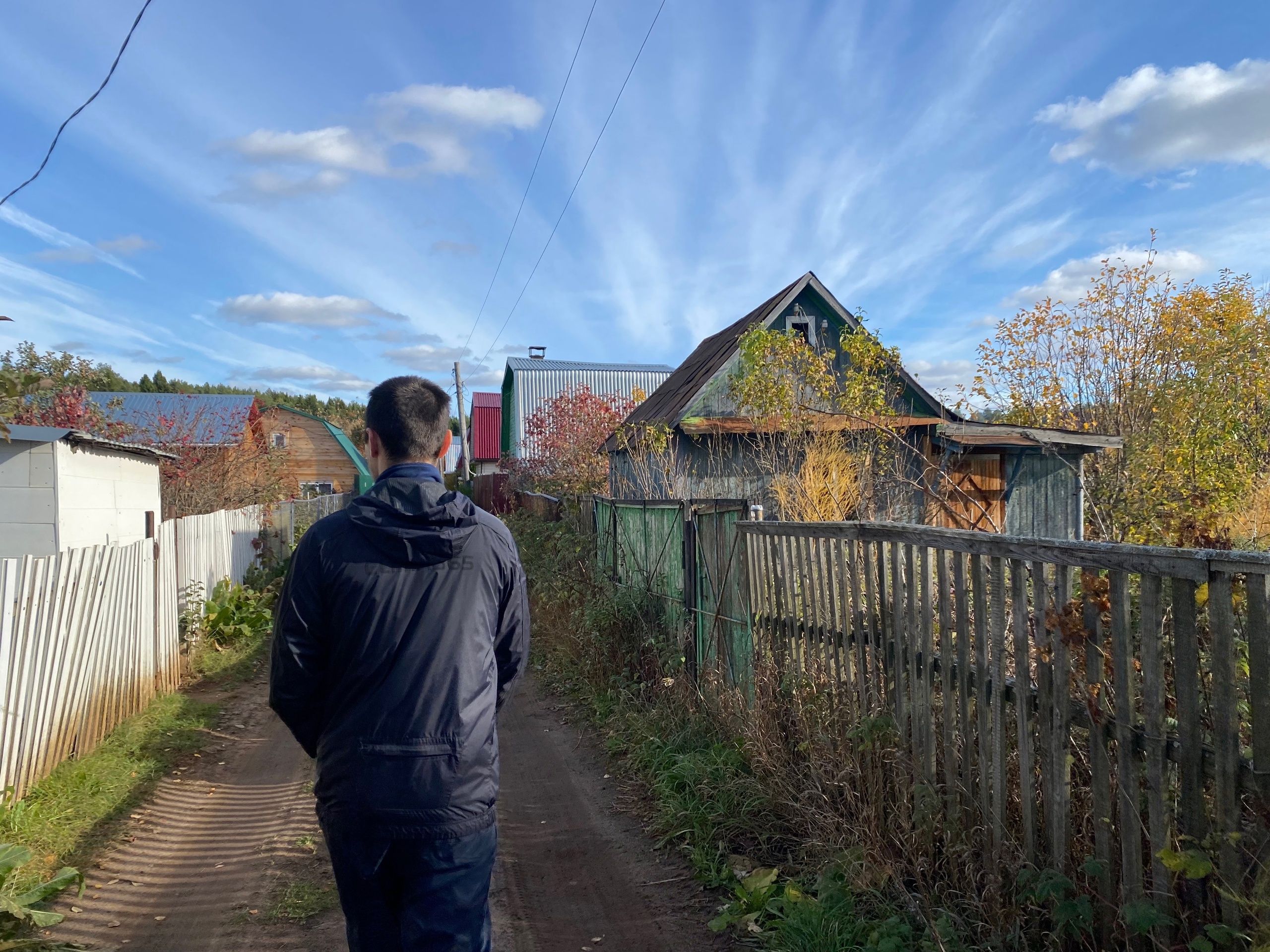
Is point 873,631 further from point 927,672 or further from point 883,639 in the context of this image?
point 927,672

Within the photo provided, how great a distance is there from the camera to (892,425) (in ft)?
39.0

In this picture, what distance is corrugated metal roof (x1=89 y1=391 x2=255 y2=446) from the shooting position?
16.8 metres

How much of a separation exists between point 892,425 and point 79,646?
9.87 meters

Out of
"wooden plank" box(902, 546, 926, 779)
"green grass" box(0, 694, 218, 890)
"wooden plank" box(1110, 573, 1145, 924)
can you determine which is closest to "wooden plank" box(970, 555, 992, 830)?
Answer: "wooden plank" box(902, 546, 926, 779)

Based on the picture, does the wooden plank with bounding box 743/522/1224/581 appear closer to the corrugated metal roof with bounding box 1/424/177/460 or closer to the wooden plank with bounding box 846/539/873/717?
the wooden plank with bounding box 846/539/873/717

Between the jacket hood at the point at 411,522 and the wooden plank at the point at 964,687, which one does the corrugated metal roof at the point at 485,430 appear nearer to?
the wooden plank at the point at 964,687

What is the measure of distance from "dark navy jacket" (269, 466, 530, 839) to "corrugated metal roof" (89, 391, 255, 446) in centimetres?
1051

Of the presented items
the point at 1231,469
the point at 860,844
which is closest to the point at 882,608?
the point at 860,844

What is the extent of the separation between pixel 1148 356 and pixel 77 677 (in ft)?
43.2

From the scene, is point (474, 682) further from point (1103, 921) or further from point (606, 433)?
point (606, 433)

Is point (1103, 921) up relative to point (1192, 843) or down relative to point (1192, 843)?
down

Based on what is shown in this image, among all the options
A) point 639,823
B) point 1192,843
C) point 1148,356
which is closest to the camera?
point 1192,843

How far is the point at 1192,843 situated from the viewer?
2473mm

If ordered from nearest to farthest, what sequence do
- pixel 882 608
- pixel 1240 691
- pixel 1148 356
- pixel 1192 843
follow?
pixel 1192 843 < pixel 1240 691 < pixel 882 608 < pixel 1148 356
